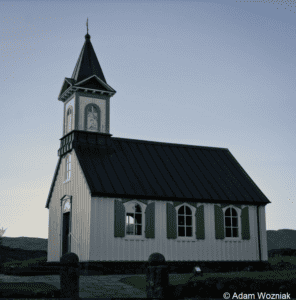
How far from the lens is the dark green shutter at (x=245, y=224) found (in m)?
22.3

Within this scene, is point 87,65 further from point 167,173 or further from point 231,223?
point 231,223

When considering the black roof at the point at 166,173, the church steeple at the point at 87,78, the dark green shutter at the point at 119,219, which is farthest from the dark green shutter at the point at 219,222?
the church steeple at the point at 87,78

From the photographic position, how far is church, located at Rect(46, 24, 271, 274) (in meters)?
19.8

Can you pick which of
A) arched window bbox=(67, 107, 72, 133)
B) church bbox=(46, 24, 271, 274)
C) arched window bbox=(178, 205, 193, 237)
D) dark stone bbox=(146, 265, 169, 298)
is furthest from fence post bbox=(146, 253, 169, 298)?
arched window bbox=(67, 107, 72, 133)

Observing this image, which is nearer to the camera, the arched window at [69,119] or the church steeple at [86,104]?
the church steeple at [86,104]

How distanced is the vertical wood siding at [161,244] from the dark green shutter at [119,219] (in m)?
0.15

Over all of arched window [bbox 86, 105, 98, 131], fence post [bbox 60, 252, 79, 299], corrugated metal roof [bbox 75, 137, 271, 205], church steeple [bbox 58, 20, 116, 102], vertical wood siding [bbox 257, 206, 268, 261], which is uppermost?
church steeple [bbox 58, 20, 116, 102]

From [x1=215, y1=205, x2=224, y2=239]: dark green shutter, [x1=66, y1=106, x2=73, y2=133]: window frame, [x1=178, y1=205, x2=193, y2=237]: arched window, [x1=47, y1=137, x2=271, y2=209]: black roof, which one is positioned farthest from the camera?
[x1=66, y1=106, x2=73, y2=133]: window frame

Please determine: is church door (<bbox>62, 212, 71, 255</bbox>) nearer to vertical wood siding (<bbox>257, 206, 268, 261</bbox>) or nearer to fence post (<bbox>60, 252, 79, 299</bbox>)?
vertical wood siding (<bbox>257, 206, 268, 261</bbox>)

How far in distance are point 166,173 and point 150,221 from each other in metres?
3.06

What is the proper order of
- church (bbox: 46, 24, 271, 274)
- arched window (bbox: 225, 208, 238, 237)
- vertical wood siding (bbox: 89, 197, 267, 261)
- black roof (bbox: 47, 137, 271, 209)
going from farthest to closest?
arched window (bbox: 225, 208, 238, 237), black roof (bbox: 47, 137, 271, 209), church (bbox: 46, 24, 271, 274), vertical wood siding (bbox: 89, 197, 267, 261)

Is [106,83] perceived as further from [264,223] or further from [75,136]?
[264,223]

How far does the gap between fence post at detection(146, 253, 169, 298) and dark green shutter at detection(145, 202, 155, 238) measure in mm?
8751

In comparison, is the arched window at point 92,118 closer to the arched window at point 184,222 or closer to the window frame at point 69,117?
the window frame at point 69,117
